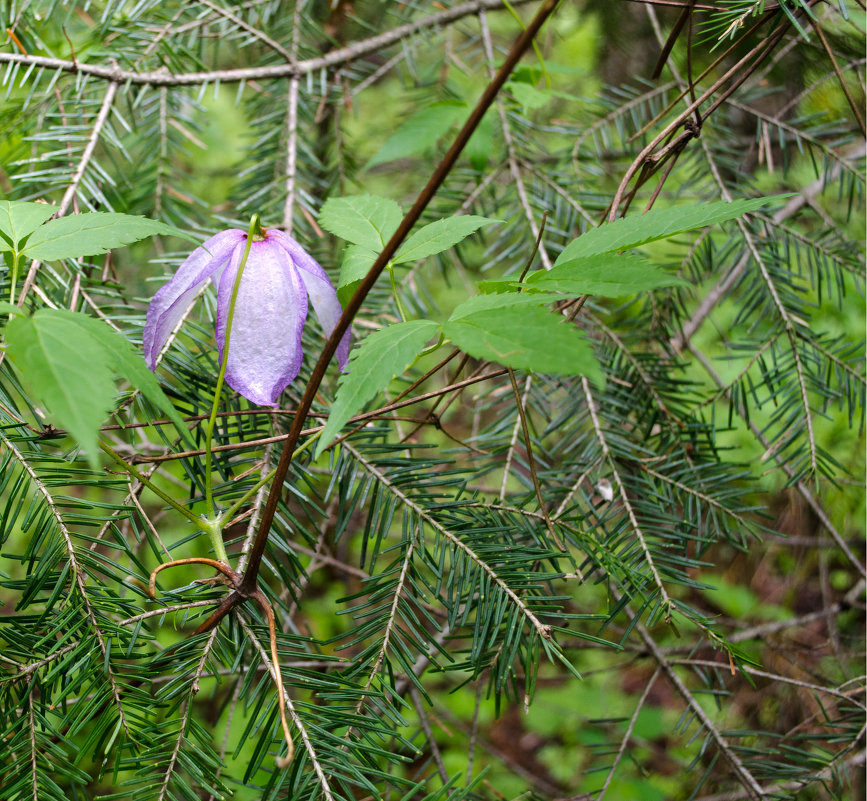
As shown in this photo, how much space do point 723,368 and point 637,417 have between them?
1205 millimetres

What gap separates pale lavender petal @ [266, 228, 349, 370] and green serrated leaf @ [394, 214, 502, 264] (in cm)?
11

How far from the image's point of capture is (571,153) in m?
1.22

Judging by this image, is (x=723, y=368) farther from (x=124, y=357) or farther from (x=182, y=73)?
(x=124, y=357)

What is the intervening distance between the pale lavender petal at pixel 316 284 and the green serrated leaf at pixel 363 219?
0.14 feet

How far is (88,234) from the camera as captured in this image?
1.97 ft

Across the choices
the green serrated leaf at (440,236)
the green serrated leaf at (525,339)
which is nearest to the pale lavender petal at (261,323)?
the green serrated leaf at (440,236)

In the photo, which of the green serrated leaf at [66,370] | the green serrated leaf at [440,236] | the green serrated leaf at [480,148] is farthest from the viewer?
the green serrated leaf at [480,148]

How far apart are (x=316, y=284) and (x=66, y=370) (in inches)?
13.4

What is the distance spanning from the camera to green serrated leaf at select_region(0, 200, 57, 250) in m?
0.60

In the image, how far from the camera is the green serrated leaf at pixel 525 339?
44 centimetres

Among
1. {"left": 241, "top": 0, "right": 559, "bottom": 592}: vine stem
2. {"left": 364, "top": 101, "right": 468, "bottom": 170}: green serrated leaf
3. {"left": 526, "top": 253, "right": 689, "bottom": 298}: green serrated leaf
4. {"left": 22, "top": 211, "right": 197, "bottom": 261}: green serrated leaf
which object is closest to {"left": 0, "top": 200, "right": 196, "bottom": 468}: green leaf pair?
{"left": 22, "top": 211, "right": 197, "bottom": 261}: green serrated leaf

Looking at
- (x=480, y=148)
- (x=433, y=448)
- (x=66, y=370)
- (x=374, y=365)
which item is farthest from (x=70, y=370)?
(x=480, y=148)

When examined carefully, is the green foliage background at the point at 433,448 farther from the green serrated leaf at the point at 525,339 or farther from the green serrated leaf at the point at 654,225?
the green serrated leaf at the point at 525,339

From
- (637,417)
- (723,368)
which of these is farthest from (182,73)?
(723,368)
